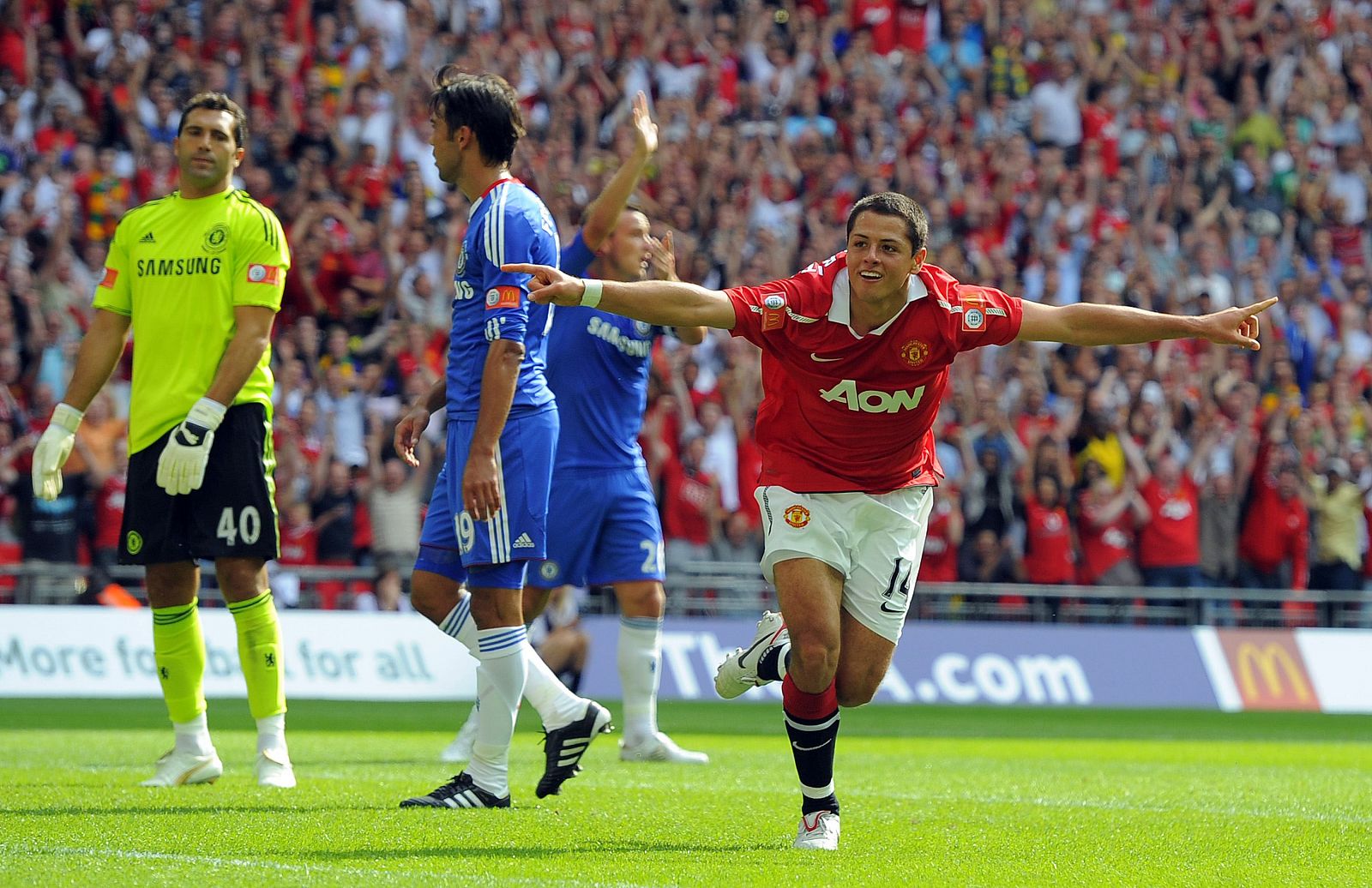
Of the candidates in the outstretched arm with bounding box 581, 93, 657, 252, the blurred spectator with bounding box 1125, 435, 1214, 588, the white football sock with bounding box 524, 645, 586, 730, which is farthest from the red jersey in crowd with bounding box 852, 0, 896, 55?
the white football sock with bounding box 524, 645, 586, 730

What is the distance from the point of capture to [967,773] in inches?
390

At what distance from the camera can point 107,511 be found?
1540cm

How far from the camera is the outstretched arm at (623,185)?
8.11 metres

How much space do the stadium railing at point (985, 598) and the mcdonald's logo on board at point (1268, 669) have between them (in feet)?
1.40

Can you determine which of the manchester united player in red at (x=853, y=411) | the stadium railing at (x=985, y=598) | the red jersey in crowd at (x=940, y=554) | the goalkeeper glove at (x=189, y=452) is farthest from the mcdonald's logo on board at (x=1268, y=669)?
the goalkeeper glove at (x=189, y=452)

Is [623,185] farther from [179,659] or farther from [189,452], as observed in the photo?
[179,659]

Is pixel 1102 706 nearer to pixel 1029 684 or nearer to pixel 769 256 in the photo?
pixel 1029 684

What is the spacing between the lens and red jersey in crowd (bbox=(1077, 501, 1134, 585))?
18797 millimetres

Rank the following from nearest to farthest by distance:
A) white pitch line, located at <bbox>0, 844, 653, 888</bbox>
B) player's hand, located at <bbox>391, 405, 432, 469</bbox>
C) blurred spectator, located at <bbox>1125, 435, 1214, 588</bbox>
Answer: white pitch line, located at <bbox>0, 844, 653, 888</bbox> → player's hand, located at <bbox>391, 405, 432, 469</bbox> → blurred spectator, located at <bbox>1125, 435, 1214, 588</bbox>

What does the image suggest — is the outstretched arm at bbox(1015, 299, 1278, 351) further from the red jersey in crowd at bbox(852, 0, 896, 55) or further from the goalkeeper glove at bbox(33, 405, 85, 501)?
the red jersey in crowd at bbox(852, 0, 896, 55)

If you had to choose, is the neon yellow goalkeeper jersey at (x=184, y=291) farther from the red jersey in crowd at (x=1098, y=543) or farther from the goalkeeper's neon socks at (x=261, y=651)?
the red jersey in crowd at (x=1098, y=543)

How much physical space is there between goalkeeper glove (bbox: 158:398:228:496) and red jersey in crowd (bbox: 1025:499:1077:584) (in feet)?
40.1

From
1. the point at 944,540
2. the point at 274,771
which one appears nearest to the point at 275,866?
the point at 274,771

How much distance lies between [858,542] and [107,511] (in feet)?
34.0
